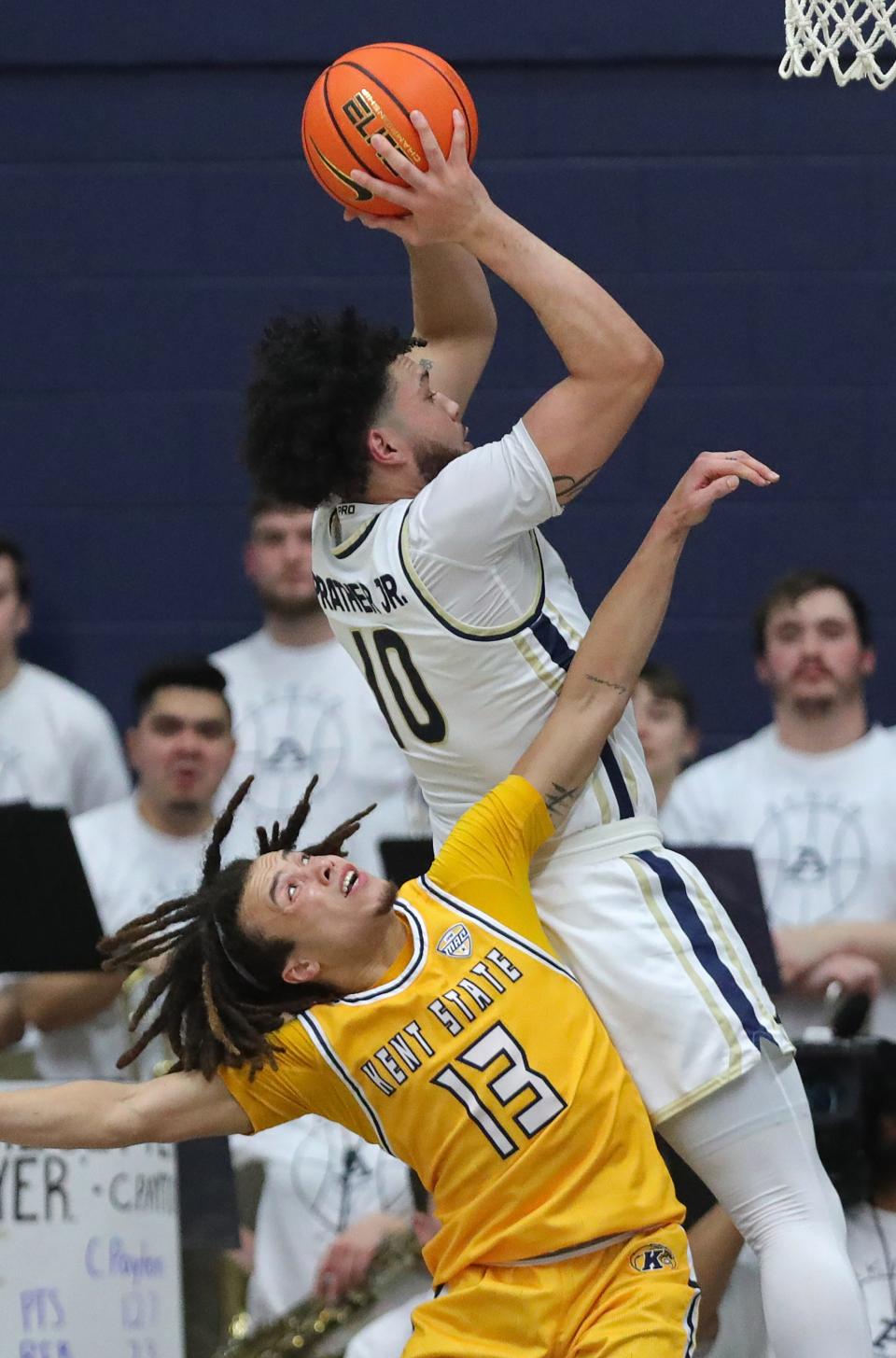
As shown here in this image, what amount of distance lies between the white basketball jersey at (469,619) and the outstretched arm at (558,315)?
0.07m

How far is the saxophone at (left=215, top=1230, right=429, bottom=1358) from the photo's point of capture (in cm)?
492

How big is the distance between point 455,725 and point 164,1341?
1.91m

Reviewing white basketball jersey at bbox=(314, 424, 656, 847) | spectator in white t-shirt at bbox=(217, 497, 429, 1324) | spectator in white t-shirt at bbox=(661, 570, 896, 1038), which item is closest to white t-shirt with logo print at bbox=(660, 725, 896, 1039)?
spectator in white t-shirt at bbox=(661, 570, 896, 1038)

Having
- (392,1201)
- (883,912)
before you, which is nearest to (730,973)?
(392,1201)

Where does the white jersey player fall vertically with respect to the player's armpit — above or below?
above

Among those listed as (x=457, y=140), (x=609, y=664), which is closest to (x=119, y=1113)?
(x=609, y=664)

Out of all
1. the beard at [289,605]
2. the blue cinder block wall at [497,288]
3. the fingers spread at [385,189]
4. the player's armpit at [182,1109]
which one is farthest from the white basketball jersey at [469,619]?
the blue cinder block wall at [497,288]

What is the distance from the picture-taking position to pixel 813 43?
13.8 ft

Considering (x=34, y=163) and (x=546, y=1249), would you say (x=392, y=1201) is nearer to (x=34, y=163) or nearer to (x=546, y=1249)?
(x=546, y=1249)

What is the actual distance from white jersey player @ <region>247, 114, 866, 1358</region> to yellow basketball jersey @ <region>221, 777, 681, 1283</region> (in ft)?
0.34

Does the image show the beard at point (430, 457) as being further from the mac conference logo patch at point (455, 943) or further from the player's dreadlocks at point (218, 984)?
the mac conference logo patch at point (455, 943)

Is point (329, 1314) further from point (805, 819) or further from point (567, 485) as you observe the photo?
point (567, 485)

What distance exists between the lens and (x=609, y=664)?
3.61 metres

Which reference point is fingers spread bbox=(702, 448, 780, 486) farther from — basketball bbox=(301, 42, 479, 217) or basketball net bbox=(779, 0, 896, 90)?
basketball net bbox=(779, 0, 896, 90)
